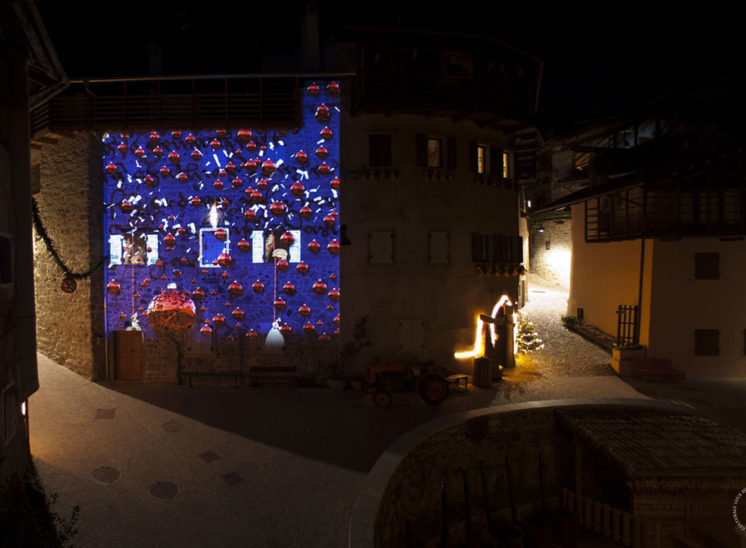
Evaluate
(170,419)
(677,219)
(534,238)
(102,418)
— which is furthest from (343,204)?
(534,238)

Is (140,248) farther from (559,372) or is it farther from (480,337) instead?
(559,372)

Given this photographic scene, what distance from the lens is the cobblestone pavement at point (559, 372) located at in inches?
524

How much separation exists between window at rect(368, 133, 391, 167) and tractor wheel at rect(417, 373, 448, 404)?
7777 millimetres

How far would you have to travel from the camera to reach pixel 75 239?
14508 millimetres

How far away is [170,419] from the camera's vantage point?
37.6ft

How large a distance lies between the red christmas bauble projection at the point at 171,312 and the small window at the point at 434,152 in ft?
34.4

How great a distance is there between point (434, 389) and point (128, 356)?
1146cm

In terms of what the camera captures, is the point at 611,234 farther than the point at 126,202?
Yes

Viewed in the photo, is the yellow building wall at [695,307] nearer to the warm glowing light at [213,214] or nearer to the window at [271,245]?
the window at [271,245]

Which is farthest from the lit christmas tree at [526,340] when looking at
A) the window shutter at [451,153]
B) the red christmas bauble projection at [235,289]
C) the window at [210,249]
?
the window at [210,249]

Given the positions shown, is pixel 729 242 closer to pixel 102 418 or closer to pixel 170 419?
pixel 170 419

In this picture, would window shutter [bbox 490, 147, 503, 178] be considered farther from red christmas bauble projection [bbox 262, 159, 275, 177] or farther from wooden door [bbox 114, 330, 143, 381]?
wooden door [bbox 114, 330, 143, 381]

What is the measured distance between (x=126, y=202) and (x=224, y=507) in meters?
12.0

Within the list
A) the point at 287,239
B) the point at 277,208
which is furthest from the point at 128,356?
the point at 277,208
